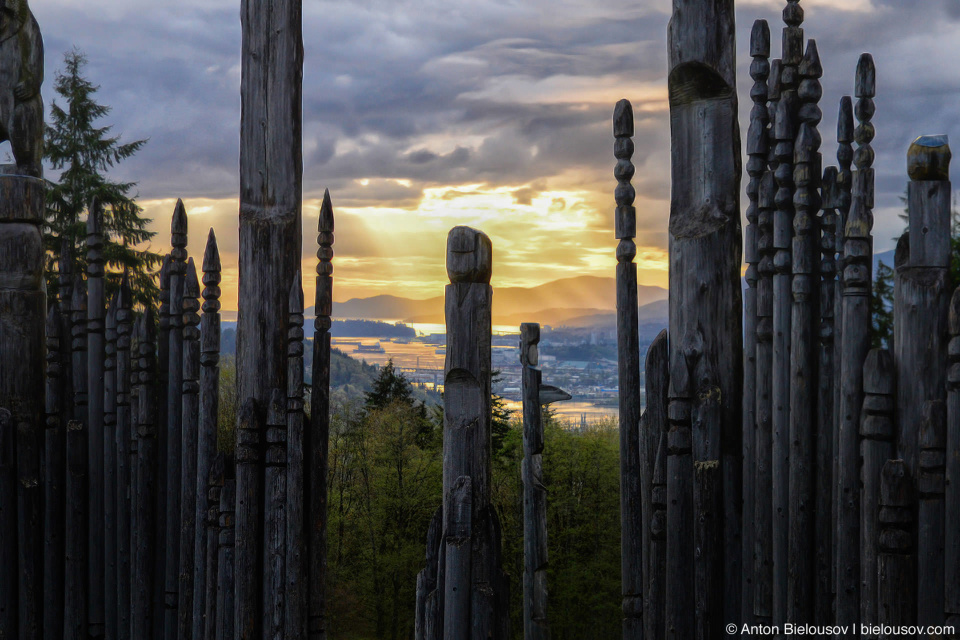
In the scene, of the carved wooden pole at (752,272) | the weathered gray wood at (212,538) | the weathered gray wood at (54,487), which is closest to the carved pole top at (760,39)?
the carved wooden pole at (752,272)

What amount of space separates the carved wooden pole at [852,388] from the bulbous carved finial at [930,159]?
0.21 meters

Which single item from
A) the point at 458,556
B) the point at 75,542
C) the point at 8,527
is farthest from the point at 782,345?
the point at 8,527

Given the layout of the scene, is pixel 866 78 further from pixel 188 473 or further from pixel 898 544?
Result: pixel 188 473

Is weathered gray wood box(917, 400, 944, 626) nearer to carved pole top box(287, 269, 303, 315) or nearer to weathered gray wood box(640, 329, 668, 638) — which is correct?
weathered gray wood box(640, 329, 668, 638)

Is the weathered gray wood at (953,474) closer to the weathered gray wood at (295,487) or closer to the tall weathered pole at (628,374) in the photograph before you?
the tall weathered pole at (628,374)

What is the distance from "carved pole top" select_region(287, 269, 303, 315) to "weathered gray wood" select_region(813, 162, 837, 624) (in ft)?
8.84

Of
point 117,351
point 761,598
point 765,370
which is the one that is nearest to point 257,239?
point 117,351

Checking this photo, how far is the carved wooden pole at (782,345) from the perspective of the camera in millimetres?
3809

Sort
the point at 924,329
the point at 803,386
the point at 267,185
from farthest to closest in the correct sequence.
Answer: the point at 267,185 < the point at 803,386 < the point at 924,329

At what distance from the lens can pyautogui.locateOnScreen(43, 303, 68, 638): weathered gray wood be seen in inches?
208

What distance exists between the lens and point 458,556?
3.38 meters

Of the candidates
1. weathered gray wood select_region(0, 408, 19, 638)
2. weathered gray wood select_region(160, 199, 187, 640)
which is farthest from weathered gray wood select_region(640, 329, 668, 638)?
weathered gray wood select_region(0, 408, 19, 638)

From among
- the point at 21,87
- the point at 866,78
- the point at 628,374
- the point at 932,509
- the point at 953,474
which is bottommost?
the point at 932,509

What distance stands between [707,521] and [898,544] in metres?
0.80
